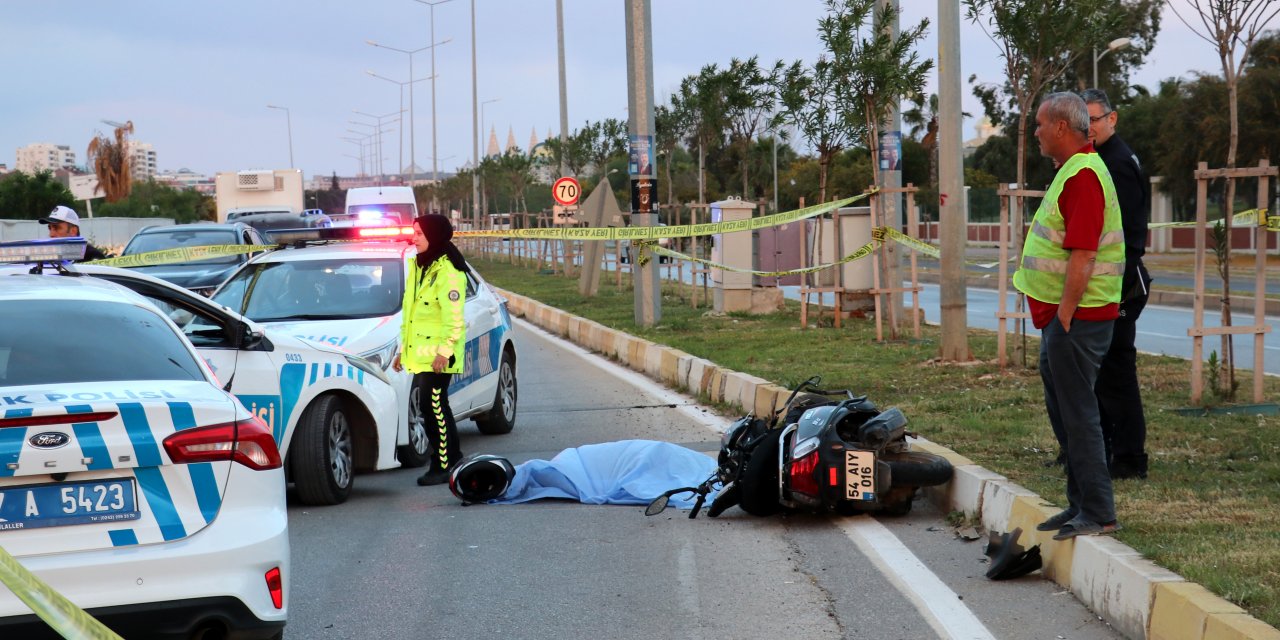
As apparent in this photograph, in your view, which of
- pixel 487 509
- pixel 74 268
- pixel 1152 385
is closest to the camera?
pixel 74 268

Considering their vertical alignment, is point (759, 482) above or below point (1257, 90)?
below

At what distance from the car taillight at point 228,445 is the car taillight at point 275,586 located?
353mm

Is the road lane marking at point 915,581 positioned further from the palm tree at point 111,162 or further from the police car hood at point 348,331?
the palm tree at point 111,162

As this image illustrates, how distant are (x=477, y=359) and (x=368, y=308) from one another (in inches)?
39.5

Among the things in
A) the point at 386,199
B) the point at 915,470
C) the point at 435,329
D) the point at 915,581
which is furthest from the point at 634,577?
the point at 386,199

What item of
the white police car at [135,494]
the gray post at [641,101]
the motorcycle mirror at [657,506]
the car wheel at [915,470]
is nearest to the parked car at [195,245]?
the gray post at [641,101]

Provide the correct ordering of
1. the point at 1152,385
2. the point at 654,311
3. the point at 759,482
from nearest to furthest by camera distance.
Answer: the point at 759,482 < the point at 1152,385 < the point at 654,311

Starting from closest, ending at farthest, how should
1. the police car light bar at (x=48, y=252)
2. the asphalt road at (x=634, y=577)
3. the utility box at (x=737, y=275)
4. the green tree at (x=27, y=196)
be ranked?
1. the asphalt road at (x=634, y=577)
2. the police car light bar at (x=48, y=252)
3. the utility box at (x=737, y=275)
4. the green tree at (x=27, y=196)

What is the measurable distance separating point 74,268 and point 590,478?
3363mm

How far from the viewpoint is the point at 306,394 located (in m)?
7.83

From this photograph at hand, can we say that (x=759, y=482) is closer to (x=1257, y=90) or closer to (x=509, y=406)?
(x=509, y=406)

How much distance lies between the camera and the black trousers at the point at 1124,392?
7059 mm

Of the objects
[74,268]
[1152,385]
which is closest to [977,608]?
[74,268]

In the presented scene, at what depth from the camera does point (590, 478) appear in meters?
8.31
